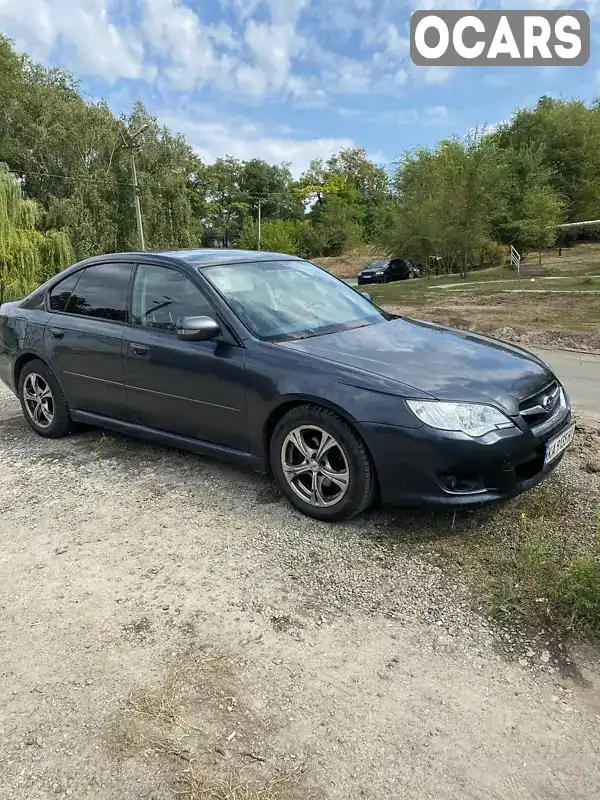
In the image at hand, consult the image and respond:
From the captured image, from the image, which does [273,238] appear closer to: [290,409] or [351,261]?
[351,261]

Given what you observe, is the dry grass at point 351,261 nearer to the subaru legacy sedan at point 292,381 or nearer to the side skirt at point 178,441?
the subaru legacy sedan at point 292,381

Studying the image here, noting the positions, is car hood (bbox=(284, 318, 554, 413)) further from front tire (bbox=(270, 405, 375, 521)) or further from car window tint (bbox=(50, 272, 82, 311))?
car window tint (bbox=(50, 272, 82, 311))

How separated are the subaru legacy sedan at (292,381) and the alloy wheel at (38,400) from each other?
0.8 inches

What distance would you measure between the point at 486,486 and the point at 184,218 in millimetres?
36739

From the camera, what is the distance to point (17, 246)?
19.7 m

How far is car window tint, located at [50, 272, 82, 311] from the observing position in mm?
5312

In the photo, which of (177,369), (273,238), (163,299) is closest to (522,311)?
(163,299)

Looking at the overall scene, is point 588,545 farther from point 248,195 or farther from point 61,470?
Answer: point 248,195

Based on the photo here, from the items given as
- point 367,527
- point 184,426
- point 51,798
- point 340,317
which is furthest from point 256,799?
point 340,317

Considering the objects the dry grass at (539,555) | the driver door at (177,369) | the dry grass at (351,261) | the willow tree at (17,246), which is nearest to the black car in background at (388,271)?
the dry grass at (351,261)

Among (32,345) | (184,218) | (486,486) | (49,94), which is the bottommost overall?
(486,486)

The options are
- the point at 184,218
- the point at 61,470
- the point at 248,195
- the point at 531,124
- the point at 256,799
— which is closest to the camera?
the point at 256,799

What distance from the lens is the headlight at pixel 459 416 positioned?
3.32 meters

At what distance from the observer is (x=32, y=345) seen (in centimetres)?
540
